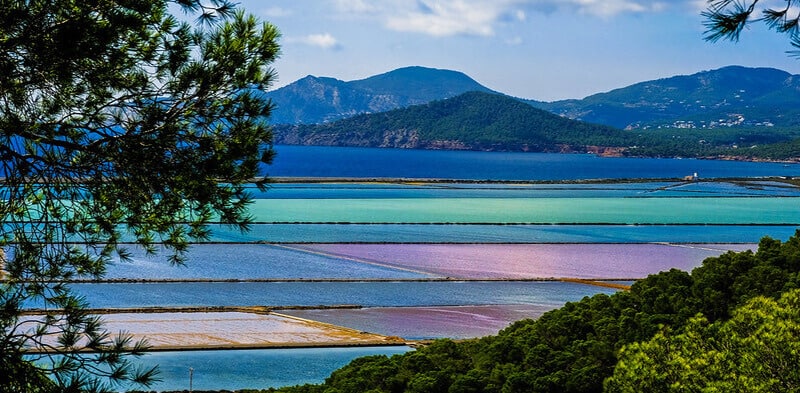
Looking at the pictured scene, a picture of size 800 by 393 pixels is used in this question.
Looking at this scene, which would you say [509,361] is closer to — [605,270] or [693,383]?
[693,383]

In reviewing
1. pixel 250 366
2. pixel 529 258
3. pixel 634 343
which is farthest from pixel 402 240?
pixel 634 343

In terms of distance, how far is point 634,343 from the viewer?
1040cm

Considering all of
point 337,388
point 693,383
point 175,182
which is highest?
point 175,182

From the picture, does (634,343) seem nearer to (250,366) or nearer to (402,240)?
(250,366)

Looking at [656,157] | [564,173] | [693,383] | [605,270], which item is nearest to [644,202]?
[605,270]

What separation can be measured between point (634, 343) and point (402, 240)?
101ft

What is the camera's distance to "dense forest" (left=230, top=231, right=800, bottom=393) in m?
9.44

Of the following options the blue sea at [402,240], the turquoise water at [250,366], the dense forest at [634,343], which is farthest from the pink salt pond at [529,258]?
the dense forest at [634,343]

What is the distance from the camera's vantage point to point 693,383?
29.3 feet

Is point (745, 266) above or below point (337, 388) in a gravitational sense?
above

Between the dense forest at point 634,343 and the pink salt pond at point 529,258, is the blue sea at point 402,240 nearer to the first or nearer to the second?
the pink salt pond at point 529,258

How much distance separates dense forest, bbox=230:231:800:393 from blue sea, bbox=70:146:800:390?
4353 mm

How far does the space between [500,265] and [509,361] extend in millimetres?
19809

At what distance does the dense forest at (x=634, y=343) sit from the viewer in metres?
9.44
